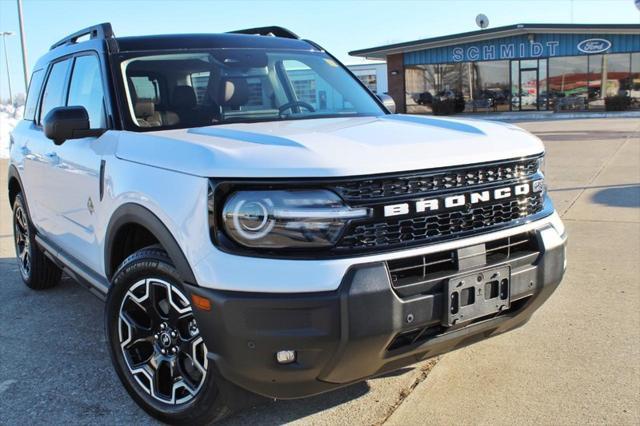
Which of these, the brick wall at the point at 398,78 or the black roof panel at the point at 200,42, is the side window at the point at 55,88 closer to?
the black roof panel at the point at 200,42

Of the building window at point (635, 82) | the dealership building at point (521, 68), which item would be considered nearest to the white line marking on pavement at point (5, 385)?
the dealership building at point (521, 68)

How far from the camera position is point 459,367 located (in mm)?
3570

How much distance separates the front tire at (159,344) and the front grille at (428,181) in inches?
33.4

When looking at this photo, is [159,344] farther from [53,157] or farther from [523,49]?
[523,49]

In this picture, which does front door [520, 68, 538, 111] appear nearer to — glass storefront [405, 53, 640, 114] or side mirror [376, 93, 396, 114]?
glass storefront [405, 53, 640, 114]

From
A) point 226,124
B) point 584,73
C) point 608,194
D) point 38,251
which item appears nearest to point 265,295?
point 226,124

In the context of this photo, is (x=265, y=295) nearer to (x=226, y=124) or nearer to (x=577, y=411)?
(x=226, y=124)

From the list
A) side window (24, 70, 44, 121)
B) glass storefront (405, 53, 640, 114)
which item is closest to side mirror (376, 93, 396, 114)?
side window (24, 70, 44, 121)

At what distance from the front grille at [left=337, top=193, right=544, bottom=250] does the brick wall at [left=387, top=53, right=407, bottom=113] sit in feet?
108

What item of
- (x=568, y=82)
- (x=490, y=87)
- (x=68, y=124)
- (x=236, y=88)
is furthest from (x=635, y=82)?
(x=68, y=124)

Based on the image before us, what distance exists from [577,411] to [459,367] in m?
0.70

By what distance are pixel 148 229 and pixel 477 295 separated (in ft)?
4.82

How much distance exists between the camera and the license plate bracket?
8.46ft

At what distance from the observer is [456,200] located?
8.68ft
